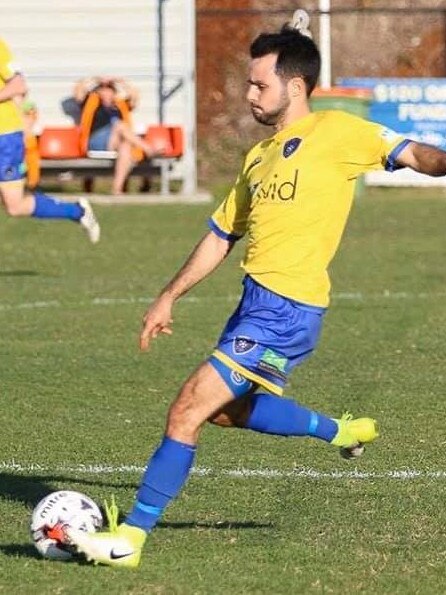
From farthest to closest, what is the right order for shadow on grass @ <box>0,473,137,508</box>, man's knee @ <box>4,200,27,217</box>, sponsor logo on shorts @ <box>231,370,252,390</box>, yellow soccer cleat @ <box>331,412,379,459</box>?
man's knee @ <box>4,200,27,217</box> < shadow on grass @ <box>0,473,137,508</box> < yellow soccer cleat @ <box>331,412,379,459</box> < sponsor logo on shorts @ <box>231,370,252,390</box>

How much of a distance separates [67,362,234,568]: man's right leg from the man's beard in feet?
3.13

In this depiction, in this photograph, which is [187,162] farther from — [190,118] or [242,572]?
[242,572]

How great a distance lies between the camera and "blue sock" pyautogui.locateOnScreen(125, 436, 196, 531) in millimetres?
5176

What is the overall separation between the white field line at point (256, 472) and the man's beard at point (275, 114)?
1.67 metres

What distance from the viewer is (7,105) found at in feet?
41.5

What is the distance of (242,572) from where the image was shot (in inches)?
204

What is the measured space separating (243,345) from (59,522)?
0.84 metres

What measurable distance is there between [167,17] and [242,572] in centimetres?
1769

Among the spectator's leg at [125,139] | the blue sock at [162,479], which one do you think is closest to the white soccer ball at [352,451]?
the blue sock at [162,479]

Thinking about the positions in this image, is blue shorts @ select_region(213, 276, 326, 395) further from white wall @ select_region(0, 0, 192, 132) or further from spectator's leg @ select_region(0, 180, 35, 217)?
white wall @ select_region(0, 0, 192, 132)

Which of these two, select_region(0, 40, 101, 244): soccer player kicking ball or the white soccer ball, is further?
select_region(0, 40, 101, 244): soccer player kicking ball

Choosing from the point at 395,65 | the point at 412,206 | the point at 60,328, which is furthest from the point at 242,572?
the point at 395,65

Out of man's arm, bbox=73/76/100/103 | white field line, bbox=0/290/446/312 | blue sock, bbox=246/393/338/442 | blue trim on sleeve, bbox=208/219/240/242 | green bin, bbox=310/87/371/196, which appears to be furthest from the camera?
man's arm, bbox=73/76/100/103

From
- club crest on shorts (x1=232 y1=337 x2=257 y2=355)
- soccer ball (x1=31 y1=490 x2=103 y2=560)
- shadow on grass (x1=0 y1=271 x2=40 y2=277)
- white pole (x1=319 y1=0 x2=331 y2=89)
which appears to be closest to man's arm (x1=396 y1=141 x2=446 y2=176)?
club crest on shorts (x1=232 y1=337 x2=257 y2=355)
